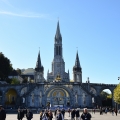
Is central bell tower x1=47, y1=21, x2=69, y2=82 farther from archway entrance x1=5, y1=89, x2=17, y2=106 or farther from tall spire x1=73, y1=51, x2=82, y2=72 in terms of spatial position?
archway entrance x1=5, y1=89, x2=17, y2=106

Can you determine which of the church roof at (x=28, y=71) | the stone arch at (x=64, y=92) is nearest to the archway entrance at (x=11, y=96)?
the stone arch at (x=64, y=92)

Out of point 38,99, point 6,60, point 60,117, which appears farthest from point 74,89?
point 60,117

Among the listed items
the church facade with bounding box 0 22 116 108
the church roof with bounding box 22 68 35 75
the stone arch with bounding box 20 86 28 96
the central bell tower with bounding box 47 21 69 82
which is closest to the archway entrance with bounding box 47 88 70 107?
the church facade with bounding box 0 22 116 108

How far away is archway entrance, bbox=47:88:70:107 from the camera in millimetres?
70500

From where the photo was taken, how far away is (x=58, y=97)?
7175cm

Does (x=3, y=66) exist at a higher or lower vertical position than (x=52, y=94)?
higher

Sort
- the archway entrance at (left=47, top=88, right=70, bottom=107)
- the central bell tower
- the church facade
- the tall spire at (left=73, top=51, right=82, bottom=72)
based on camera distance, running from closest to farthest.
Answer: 1. the church facade
2. the archway entrance at (left=47, top=88, right=70, bottom=107)
3. the tall spire at (left=73, top=51, right=82, bottom=72)
4. the central bell tower

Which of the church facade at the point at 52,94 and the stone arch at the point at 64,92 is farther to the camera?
the stone arch at the point at 64,92

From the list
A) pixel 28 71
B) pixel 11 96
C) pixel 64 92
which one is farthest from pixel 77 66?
pixel 28 71

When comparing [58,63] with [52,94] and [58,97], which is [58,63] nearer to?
[58,97]

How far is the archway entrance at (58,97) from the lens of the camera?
7050 centimetres

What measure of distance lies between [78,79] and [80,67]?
4.18 metres

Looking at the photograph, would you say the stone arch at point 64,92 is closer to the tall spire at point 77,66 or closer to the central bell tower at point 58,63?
the tall spire at point 77,66

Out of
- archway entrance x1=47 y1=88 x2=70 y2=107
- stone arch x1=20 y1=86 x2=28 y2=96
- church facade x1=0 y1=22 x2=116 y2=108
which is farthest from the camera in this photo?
archway entrance x1=47 y1=88 x2=70 y2=107
